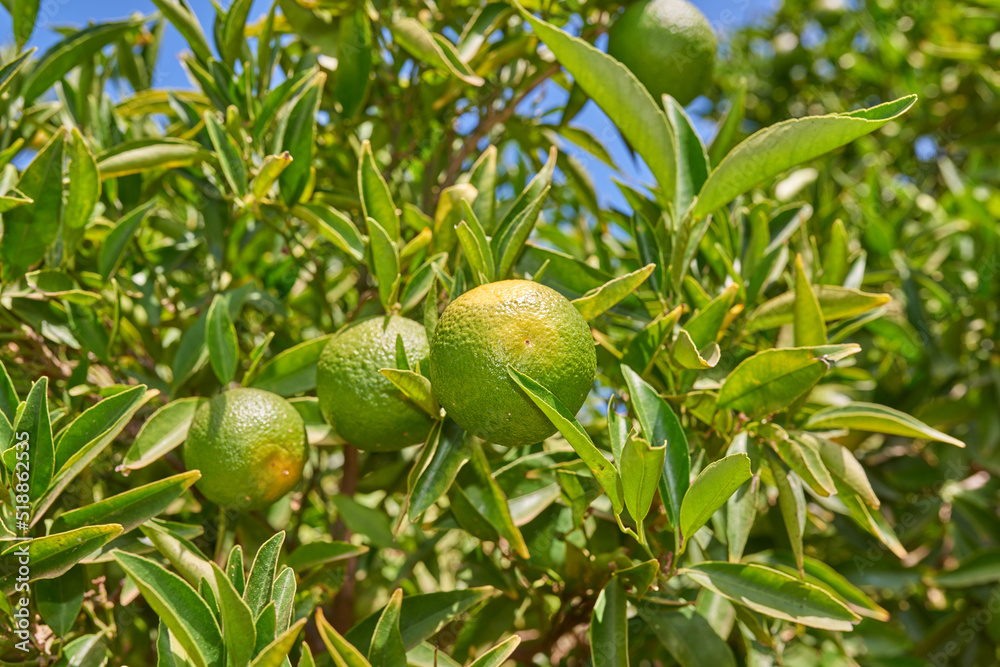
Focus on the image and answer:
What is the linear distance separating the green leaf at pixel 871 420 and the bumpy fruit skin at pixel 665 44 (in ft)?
2.04

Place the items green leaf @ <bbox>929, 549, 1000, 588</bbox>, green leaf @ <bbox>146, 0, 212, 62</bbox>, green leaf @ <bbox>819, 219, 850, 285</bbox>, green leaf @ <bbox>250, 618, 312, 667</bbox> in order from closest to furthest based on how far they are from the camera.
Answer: green leaf @ <bbox>250, 618, 312, 667</bbox> → green leaf @ <bbox>146, 0, 212, 62</bbox> → green leaf @ <bbox>819, 219, 850, 285</bbox> → green leaf @ <bbox>929, 549, 1000, 588</bbox>

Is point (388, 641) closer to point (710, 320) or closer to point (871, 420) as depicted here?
point (710, 320)

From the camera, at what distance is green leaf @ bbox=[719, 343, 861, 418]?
0.93m

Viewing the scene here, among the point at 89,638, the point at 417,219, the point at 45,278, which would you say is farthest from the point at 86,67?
the point at 89,638

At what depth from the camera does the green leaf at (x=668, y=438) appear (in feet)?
3.02

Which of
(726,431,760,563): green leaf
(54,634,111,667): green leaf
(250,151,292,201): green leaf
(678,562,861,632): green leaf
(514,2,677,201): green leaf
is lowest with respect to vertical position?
(54,634,111,667): green leaf

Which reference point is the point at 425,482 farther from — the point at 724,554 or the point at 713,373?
the point at 724,554

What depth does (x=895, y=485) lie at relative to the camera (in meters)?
1.76

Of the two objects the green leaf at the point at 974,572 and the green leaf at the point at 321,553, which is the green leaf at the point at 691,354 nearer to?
the green leaf at the point at 321,553

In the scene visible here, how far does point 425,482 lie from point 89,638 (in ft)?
1.77

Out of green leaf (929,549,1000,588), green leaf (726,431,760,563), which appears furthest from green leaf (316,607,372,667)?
green leaf (929,549,1000,588)

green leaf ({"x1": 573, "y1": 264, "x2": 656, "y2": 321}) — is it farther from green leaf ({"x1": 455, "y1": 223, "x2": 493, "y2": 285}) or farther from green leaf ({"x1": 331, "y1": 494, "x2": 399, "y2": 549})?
green leaf ({"x1": 331, "y1": 494, "x2": 399, "y2": 549})

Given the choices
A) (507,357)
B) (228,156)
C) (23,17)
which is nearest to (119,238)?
(228,156)

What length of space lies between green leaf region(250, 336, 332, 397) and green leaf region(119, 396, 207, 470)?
0.10 metres
